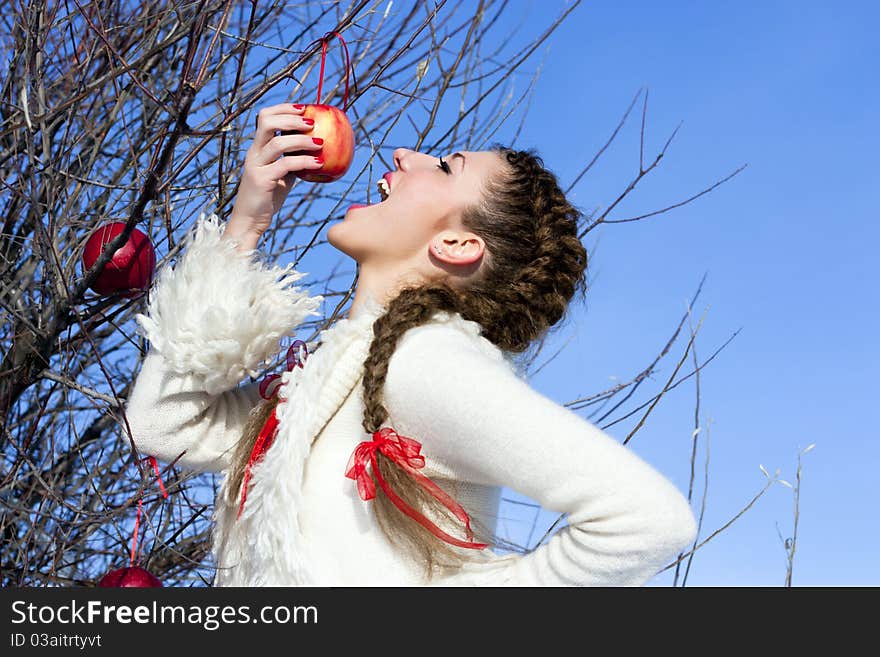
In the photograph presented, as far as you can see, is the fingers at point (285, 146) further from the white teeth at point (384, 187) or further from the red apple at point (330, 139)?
the white teeth at point (384, 187)

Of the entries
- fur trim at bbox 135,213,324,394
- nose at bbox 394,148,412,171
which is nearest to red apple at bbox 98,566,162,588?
fur trim at bbox 135,213,324,394

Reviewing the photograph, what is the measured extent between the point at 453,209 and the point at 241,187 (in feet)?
1.29

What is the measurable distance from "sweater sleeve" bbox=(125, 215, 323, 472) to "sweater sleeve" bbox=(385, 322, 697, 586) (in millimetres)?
321

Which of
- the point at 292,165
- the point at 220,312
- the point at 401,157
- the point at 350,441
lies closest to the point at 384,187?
the point at 401,157

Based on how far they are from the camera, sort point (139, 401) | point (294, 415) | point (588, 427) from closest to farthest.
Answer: point (588, 427), point (294, 415), point (139, 401)

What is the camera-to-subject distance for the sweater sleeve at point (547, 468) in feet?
4.25

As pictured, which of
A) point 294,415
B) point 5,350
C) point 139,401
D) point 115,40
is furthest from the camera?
point 5,350

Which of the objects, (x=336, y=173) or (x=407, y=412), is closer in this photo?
(x=407, y=412)
